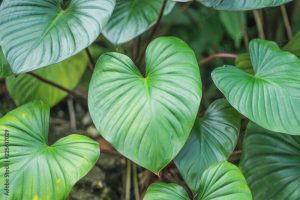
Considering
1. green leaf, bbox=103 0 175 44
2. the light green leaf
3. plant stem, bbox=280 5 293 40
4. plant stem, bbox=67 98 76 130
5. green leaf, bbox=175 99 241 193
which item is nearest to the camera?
the light green leaf

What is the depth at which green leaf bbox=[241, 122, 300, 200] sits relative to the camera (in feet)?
3.93

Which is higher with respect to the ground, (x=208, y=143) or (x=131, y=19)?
(x=131, y=19)

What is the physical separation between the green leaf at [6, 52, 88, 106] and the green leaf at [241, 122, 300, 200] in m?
0.63

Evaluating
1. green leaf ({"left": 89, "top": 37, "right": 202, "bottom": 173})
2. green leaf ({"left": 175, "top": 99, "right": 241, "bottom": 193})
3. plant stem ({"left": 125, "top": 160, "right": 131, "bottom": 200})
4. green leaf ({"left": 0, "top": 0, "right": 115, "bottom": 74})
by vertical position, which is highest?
green leaf ({"left": 0, "top": 0, "right": 115, "bottom": 74})

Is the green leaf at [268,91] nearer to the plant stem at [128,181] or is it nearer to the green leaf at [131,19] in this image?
the green leaf at [131,19]

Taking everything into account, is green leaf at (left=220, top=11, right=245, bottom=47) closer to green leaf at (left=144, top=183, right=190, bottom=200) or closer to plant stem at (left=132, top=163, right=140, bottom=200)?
plant stem at (left=132, top=163, right=140, bottom=200)

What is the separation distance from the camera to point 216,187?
102 cm

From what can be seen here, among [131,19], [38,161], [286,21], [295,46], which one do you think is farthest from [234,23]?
[38,161]

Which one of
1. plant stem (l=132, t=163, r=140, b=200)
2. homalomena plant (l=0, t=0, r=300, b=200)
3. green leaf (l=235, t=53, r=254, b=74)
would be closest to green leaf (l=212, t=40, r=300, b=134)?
homalomena plant (l=0, t=0, r=300, b=200)

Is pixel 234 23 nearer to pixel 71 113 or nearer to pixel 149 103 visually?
pixel 71 113

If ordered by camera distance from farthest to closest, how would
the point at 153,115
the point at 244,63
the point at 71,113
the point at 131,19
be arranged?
the point at 71,113 < the point at 244,63 < the point at 131,19 < the point at 153,115

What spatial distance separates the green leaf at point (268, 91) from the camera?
3.42ft

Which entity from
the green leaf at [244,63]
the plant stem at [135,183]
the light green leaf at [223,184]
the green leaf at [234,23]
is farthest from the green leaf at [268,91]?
the green leaf at [234,23]

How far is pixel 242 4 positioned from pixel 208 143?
0.34 m
